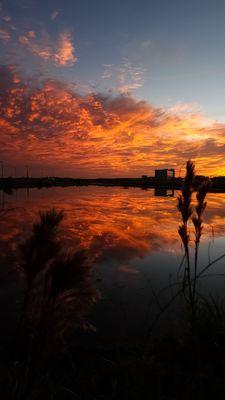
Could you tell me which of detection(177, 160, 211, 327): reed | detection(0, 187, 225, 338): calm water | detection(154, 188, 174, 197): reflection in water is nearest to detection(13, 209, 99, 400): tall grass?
detection(0, 187, 225, 338): calm water

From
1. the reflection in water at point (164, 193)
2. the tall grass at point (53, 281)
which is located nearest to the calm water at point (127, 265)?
the tall grass at point (53, 281)

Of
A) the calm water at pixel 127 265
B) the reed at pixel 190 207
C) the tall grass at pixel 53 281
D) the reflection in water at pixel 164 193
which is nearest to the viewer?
the tall grass at pixel 53 281

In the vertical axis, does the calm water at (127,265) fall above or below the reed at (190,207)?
below

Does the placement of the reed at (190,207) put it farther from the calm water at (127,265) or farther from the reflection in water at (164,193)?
the reflection in water at (164,193)

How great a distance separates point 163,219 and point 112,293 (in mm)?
14420

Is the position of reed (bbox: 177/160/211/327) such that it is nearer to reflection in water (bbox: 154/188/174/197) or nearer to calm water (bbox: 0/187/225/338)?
calm water (bbox: 0/187/225/338)

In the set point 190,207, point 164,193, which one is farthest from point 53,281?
point 164,193

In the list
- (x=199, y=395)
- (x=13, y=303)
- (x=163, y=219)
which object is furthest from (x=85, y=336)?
(x=163, y=219)

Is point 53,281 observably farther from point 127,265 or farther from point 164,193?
point 164,193

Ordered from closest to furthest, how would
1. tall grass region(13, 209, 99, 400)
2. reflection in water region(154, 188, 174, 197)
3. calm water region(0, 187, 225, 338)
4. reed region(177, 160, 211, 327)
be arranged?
tall grass region(13, 209, 99, 400)
reed region(177, 160, 211, 327)
calm water region(0, 187, 225, 338)
reflection in water region(154, 188, 174, 197)

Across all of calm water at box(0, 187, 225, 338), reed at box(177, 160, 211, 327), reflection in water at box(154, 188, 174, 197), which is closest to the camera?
reed at box(177, 160, 211, 327)

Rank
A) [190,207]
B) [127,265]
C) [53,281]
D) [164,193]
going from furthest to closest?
[164,193], [127,265], [190,207], [53,281]

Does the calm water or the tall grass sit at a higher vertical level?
the tall grass

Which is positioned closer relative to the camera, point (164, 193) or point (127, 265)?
point (127, 265)
